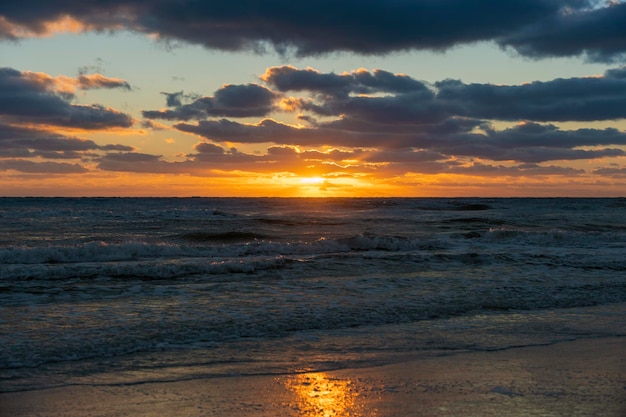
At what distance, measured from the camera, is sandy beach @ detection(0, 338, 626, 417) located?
6.39 meters

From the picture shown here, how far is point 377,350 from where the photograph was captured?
30.2 ft

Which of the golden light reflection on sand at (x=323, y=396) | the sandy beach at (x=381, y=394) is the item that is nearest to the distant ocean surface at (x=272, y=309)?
the sandy beach at (x=381, y=394)

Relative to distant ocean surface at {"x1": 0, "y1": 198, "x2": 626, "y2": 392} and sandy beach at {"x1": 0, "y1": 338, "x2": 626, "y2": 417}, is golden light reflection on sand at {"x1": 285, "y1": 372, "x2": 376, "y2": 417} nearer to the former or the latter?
sandy beach at {"x1": 0, "y1": 338, "x2": 626, "y2": 417}

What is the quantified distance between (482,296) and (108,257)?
46.8ft

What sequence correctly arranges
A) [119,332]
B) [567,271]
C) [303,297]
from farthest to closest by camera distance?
[567,271] → [303,297] → [119,332]

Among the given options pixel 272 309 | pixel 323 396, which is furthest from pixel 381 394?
pixel 272 309

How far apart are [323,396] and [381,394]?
0.69 meters

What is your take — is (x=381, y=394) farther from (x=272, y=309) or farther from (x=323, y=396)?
(x=272, y=309)

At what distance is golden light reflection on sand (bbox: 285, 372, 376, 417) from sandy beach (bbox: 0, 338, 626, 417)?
0.01 m

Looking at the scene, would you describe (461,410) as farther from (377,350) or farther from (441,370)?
(377,350)

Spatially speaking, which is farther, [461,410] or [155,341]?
[155,341]

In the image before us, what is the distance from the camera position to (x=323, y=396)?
691 cm

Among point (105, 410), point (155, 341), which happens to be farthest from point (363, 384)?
point (155, 341)

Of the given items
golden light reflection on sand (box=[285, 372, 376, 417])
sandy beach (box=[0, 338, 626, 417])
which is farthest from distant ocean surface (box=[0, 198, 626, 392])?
golden light reflection on sand (box=[285, 372, 376, 417])
